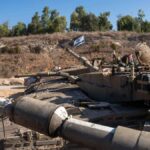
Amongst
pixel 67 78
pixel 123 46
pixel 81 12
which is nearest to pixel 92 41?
pixel 123 46

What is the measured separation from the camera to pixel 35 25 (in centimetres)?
7606

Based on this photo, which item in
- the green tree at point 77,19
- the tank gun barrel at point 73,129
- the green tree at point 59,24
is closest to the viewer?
the tank gun barrel at point 73,129

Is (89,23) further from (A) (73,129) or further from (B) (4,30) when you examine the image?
(A) (73,129)

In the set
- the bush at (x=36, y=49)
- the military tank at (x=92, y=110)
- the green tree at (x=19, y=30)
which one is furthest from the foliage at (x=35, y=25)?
the military tank at (x=92, y=110)

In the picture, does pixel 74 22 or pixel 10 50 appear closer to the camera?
pixel 10 50

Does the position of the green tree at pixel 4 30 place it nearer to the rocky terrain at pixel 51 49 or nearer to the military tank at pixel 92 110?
the rocky terrain at pixel 51 49

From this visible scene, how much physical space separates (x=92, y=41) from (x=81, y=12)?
30556 millimetres

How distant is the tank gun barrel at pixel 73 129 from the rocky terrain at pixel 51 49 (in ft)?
131

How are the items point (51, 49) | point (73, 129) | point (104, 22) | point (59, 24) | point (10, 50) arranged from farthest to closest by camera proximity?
point (104, 22)
point (59, 24)
point (51, 49)
point (10, 50)
point (73, 129)

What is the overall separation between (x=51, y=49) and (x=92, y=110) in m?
41.4

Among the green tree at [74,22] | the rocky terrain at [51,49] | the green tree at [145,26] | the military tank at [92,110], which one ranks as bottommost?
the military tank at [92,110]

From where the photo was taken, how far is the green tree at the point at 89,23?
74.5 metres

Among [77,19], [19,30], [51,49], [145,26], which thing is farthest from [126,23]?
[51,49]

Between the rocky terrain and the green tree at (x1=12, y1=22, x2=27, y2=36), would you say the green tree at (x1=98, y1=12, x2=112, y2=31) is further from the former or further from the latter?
the rocky terrain
